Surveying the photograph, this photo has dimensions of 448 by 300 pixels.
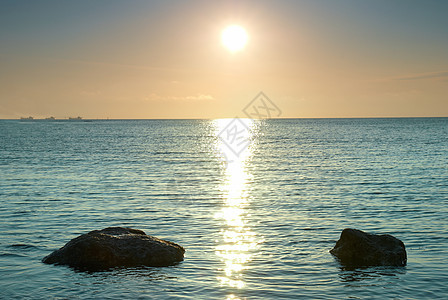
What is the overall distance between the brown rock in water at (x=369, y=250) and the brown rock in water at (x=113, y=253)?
6.44m

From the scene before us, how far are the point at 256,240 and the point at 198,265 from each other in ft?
15.6

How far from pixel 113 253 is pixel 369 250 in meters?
9.71

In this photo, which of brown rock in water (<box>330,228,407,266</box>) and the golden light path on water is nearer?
the golden light path on water

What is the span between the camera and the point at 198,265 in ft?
59.8

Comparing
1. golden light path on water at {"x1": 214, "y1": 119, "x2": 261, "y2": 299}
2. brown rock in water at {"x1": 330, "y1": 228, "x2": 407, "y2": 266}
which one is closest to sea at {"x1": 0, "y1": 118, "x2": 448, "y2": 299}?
golden light path on water at {"x1": 214, "y1": 119, "x2": 261, "y2": 299}

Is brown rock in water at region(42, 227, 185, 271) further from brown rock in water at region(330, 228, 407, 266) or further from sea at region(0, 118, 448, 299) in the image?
brown rock in water at region(330, 228, 407, 266)

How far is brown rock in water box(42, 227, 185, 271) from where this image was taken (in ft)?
58.6

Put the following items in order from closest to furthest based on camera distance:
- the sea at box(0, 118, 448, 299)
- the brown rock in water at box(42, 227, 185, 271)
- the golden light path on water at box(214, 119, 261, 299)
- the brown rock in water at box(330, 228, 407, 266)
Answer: the sea at box(0, 118, 448, 299)
the golden light path on water at box(214, 119, 261, 299)
the brown rock in water at box(42, 227, 185, 271)
the brown rock in water at box(330, 228, 407, 266)

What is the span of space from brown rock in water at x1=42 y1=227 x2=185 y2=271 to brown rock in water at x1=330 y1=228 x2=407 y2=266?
6.44 meters

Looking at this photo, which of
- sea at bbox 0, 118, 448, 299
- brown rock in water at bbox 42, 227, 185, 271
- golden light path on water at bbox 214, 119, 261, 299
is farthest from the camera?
brown rock in water at bbox 42, 227, 185, 271

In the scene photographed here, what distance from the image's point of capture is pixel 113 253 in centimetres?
1802

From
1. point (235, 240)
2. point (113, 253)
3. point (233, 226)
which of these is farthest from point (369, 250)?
point (113, 253)

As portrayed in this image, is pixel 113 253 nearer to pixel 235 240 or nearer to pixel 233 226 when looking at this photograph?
pixel 235 240

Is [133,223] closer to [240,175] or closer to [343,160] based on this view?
[240,175]
